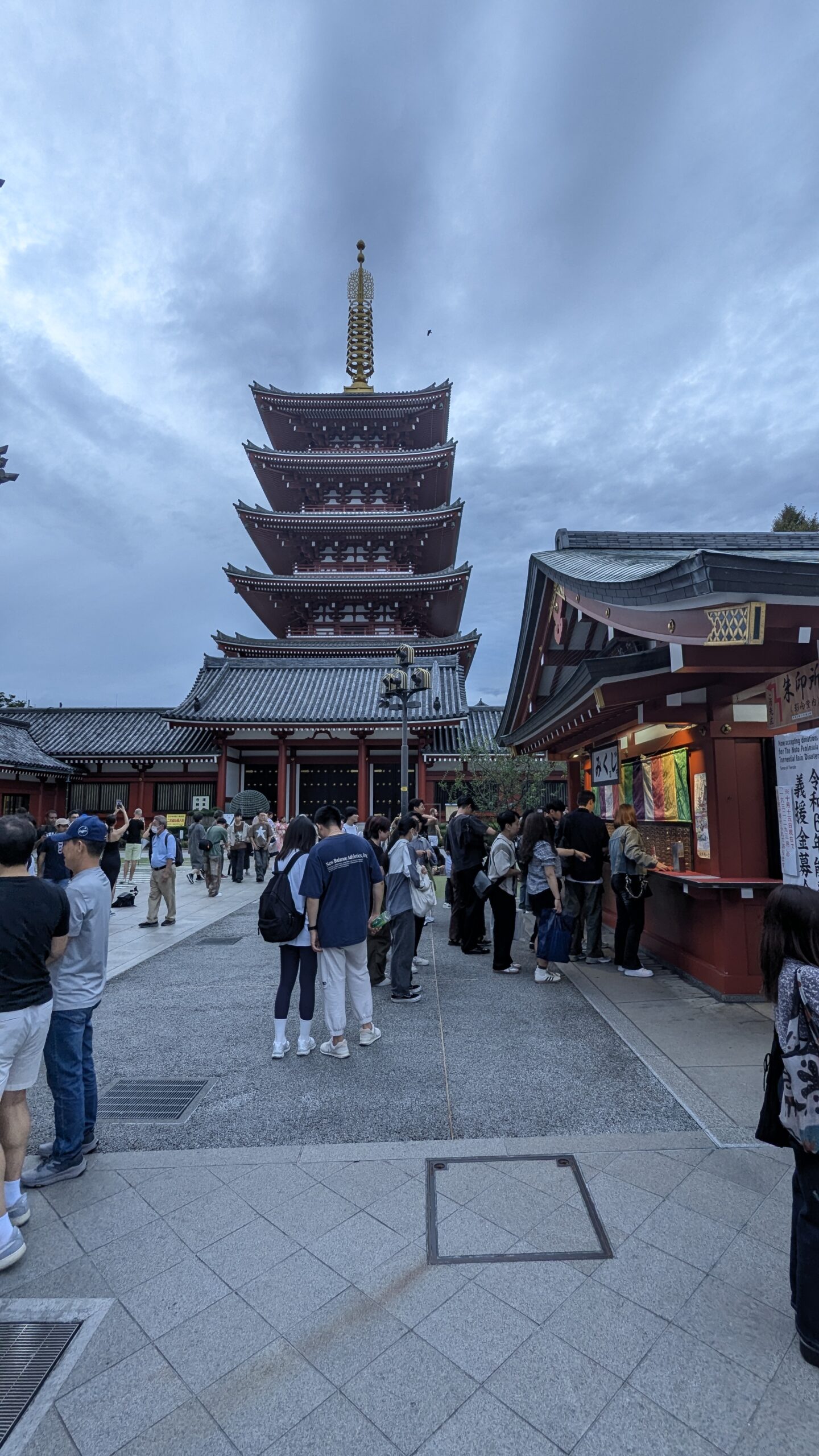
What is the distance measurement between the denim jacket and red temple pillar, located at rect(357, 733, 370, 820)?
17925 millimetres

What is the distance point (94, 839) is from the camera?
372 cm

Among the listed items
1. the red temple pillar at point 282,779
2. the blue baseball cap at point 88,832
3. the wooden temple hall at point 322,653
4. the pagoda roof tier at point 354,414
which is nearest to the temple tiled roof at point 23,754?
the wooden temple hall at point 322,653

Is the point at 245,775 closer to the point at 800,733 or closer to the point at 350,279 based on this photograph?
the point at 800,733

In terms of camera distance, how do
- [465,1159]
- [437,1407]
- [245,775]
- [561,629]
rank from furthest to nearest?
[245,775] < [561,629] < [465,1159] < [437,1407]

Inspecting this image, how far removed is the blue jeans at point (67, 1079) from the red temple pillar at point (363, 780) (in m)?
20.9

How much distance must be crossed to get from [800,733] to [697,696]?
1.99 metres

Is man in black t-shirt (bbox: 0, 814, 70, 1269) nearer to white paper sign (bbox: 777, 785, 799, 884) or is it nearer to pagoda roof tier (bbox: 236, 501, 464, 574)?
white paper sign (bbox: 777, 785, 799, 884)

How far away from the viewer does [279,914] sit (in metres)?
4.95

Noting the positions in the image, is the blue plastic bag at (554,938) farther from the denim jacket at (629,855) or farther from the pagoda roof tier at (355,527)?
the pagoda roof tier at (355,527)

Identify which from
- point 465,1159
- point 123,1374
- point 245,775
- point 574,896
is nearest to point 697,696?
point 574,896

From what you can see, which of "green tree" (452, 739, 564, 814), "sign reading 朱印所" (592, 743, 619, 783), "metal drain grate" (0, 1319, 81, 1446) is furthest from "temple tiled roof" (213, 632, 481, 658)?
"metal drain grate" (0, 1319, 81, 1446)

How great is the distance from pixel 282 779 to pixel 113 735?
7.40 meters

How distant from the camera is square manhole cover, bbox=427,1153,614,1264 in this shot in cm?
285

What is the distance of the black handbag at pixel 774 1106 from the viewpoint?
2449 mm
